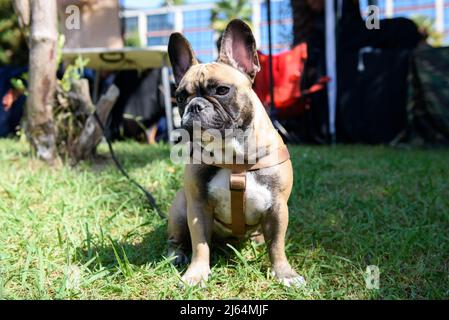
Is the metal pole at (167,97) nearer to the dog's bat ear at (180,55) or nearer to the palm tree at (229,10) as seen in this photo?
the dog's bat ear at (180,55)

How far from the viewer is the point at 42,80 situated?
3330 millimetres

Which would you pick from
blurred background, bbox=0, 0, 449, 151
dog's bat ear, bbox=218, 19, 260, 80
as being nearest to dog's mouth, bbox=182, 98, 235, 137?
dog's bat ear, bbox=218, 19, 260, 80

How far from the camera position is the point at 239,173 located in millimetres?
1750

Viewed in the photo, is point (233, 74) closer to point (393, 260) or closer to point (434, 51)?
point (393, 260)

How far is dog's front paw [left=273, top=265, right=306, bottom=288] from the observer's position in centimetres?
172

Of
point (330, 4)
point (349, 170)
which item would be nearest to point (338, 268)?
point (349, 170)

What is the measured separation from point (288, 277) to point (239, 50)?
3.18 ft

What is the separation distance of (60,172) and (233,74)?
187cm

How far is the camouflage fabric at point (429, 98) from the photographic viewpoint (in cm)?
494

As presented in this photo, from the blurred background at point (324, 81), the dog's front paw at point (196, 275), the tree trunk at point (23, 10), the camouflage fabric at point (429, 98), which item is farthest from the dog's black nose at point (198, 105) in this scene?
the camouflage fabric at point (429, 98)

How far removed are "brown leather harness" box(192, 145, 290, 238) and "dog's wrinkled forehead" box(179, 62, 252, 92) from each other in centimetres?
31

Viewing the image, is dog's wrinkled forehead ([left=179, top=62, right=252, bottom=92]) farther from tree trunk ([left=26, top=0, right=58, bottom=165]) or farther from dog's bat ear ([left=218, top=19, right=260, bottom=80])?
tree trunk ([left=26, top=0, right=58, bottom=165])

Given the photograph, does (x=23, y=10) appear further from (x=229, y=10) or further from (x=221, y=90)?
(x=229, y=10)

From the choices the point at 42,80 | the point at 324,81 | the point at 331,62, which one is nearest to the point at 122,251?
the point at 42,80
